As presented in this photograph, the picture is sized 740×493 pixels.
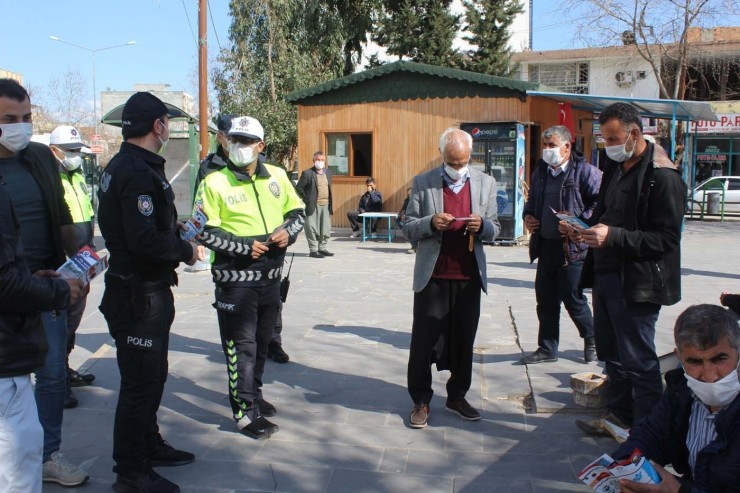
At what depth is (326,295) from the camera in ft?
30.6

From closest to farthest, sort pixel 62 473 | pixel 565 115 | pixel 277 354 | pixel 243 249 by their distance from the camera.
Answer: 1. pixel 62 473
2. pixel 243 249
3. pixel 277 354
4. pixel 565 115

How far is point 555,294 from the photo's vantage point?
5973mm

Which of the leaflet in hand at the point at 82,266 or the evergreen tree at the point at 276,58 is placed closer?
the leaflet in hand at the point at 82,266

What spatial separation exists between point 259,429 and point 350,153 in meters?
13.1

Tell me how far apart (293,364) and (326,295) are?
315 centimetres

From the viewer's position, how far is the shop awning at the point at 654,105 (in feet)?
42.5

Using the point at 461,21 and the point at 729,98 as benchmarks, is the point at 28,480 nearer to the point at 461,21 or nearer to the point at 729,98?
the point at 461,21

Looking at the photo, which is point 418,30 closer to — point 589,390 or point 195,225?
point 589,390

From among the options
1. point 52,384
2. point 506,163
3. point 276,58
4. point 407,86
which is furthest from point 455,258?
point 276,58

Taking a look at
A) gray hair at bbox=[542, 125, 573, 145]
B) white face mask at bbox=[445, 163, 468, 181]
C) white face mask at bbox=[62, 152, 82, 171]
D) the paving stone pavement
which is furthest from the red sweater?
white face mask at bbox=[62, 152, 82, 171]

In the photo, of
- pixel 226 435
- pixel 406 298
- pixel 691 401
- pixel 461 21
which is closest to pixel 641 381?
pixel 691 401

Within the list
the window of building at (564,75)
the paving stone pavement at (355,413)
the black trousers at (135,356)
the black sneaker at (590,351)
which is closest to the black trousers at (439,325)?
the paving stone pavement at (355,413)

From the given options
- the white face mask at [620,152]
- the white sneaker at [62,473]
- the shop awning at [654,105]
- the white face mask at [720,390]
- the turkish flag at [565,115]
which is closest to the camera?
the white face mask at [720,390]

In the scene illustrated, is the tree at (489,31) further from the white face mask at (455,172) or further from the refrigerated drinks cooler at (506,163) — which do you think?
the white face mask at (455,172)
